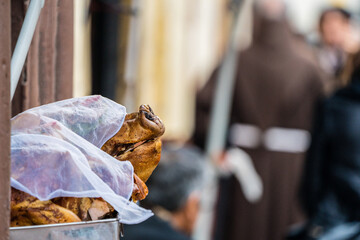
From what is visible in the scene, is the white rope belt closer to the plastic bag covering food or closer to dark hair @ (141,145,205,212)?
dark hair @ (141,145,205,212)

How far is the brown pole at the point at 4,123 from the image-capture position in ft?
2.62

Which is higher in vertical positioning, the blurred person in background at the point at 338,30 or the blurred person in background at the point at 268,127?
the blurred person in background at the point at 338,30

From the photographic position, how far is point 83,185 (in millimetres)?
851

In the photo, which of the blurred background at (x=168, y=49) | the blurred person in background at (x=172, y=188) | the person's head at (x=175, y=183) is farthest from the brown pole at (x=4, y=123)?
the blurred background at (x=168, y=49)

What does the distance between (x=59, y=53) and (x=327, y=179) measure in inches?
97.1

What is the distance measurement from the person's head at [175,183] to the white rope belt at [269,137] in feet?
6.61

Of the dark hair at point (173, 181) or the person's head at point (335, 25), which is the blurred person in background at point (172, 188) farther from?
the person's head at point (335, 25)

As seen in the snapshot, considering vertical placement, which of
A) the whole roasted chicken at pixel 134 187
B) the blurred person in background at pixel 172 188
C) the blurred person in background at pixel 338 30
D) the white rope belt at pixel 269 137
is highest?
the whole roasted chicken at pixel 134 187

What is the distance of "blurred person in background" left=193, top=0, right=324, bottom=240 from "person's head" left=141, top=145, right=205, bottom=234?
194cm

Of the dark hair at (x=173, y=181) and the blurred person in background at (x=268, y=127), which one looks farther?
the blurred person in background at (x=268, y=127)

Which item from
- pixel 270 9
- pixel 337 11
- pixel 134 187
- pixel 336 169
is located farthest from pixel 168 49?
pixel 134 187

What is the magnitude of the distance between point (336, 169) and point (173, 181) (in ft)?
3.61

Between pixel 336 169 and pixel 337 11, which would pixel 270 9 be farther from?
pixel 336 169

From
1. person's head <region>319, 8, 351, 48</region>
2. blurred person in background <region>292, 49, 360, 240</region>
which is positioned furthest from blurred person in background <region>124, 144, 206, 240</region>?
person's head <region>319, 8, 351, 48</region>
